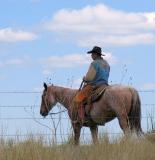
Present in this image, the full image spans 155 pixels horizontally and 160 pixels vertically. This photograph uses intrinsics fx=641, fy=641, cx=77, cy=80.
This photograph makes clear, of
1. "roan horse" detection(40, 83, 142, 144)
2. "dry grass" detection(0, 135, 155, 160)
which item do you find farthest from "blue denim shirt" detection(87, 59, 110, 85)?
"dry grass" detection(0, 135, 155, 160)

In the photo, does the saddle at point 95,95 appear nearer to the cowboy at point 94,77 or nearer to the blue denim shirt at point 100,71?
the cowboy at point 94,77

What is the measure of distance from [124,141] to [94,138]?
0.71m

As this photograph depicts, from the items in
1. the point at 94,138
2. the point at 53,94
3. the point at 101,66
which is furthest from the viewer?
the point at 53,94

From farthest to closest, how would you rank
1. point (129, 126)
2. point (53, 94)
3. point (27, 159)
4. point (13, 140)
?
point (53, 94) < point (129, 126) < point (13, 140) < point (27, 159)

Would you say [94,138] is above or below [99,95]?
below

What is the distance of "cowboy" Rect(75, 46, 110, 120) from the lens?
45.4ft

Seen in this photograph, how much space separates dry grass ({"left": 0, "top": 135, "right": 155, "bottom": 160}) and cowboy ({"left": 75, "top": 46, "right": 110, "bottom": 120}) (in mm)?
3471

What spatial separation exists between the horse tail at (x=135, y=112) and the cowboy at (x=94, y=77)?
2.71 ft

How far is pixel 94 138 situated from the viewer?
10945 millimetres

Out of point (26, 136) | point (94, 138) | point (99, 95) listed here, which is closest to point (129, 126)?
point (99, 95)

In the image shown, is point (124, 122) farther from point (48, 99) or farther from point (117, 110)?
point (48, 99)

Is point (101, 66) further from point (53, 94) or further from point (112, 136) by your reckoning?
point (112, 136)

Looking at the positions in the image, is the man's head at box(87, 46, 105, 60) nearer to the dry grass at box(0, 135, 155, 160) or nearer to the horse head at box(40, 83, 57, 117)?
the horse head at box(40, 83, 57, 117)

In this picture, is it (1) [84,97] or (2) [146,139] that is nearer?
(2) [146,139]
